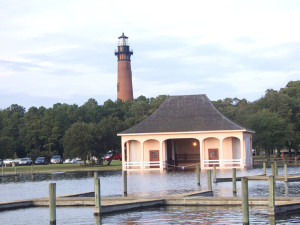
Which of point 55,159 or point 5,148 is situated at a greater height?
point 5,148

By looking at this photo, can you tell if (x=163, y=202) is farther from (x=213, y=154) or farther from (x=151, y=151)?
(x=151, y=151)

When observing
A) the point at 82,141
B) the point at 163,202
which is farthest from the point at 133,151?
the point at 163,202

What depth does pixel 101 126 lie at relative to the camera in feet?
255

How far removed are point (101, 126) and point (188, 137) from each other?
1966 cm

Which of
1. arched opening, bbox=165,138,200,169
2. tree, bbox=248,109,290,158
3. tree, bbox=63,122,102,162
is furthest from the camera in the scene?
tree, bbox=248,109,290,158

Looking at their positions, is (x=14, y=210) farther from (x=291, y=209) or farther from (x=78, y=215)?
(x=291, y=209)

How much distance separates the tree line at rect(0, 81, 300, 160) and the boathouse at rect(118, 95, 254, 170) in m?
10.0

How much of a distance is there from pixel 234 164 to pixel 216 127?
4.18 m

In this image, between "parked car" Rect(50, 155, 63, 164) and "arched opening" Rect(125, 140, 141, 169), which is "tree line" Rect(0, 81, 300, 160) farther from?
"arched opening" Rect(125, 140, 141, 169)

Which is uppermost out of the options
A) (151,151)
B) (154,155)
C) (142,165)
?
(151,151)

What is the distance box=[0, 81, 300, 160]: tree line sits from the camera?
73.1 metres

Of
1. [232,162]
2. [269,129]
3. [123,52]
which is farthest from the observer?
[123,52]

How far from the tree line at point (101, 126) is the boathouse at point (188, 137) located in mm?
10029

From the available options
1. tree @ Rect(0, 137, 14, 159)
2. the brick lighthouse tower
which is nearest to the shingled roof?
tree @ Rect(0, 137, 14, 159)
